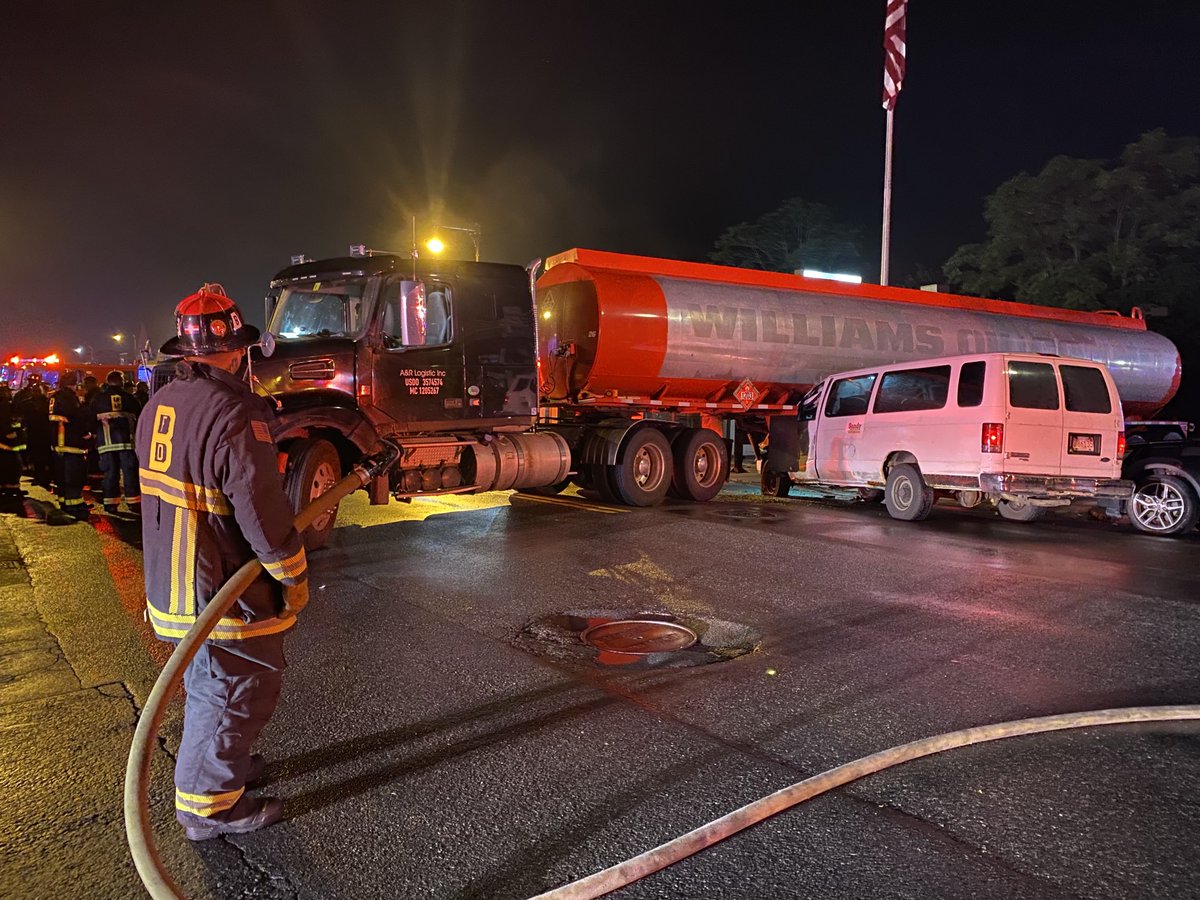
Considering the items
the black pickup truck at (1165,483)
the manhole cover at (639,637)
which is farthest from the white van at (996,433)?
the manhole cover at (639,637)

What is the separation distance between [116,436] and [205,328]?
8998mm

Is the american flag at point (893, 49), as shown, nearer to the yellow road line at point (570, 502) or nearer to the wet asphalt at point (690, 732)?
the yellow road line at point (570, 502)

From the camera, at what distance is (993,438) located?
872cm

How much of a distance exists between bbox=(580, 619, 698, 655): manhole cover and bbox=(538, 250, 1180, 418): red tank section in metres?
5.97

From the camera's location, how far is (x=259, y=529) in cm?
265

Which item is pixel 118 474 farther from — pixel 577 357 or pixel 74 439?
pixel 577 357

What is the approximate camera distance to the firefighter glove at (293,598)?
2795 millimetres

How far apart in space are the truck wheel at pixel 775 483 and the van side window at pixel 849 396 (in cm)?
198

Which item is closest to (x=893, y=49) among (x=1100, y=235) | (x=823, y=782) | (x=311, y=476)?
(x=1100, y=235)

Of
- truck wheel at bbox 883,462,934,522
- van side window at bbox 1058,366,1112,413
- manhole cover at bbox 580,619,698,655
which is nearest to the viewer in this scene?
manhole cover at bbox 580,619,698,655

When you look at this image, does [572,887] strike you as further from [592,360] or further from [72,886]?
[592,360]

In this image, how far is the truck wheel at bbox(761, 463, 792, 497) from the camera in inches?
524

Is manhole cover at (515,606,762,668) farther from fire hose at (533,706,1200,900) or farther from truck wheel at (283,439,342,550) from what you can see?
truck wheel at (283,439,342,550)

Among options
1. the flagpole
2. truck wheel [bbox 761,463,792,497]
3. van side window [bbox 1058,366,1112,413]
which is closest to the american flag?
the flagpole
